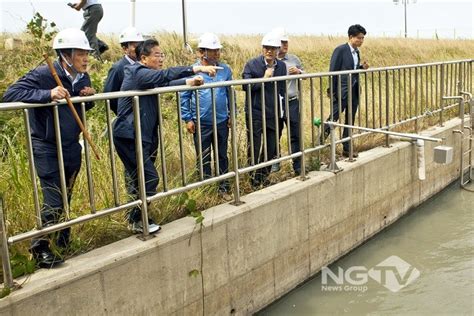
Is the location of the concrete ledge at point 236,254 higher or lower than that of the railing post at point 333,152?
lower

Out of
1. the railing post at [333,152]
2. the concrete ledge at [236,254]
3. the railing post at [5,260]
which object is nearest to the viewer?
the railing post at [5,260]

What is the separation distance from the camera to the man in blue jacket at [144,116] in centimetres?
388

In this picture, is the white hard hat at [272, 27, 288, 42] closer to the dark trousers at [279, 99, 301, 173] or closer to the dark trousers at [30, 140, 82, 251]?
the dark trousers at [279, 99, 301, 173]

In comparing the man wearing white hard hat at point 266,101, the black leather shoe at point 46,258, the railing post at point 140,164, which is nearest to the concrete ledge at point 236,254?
the black leather shoe at point 46,258

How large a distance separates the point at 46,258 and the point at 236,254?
1.65 m

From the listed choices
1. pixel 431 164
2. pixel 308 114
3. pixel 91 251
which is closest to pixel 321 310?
pixel 91 251

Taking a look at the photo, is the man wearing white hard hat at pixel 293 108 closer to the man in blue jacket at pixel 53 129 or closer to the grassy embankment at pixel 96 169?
the grassy embankment at pixel 96 169

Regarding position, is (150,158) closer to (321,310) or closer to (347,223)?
(321,310)

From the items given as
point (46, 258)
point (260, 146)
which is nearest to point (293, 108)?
point (260, 146)

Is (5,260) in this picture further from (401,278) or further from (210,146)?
(401,278)

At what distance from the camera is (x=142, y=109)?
3936 millimetres

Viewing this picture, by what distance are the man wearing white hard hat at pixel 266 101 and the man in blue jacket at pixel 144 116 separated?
4.18 ft

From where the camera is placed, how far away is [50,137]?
3348 millimetres

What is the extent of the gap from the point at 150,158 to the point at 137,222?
529mm
